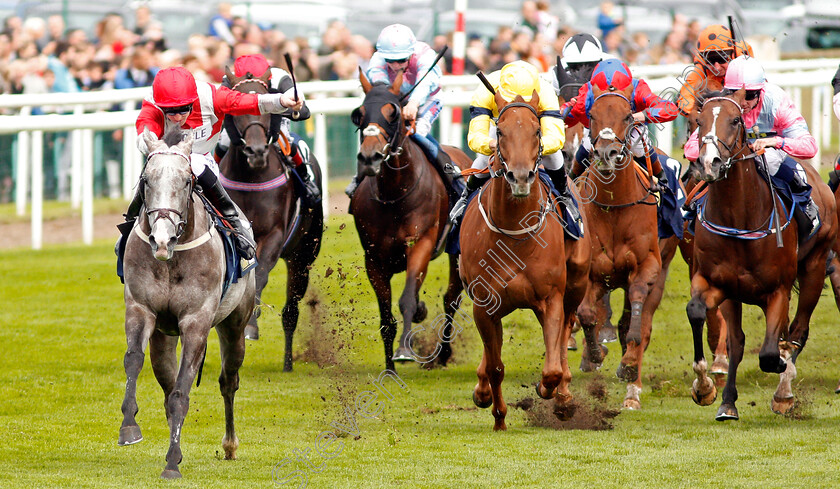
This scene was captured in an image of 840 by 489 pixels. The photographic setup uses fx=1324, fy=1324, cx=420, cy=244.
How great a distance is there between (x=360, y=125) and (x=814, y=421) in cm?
354

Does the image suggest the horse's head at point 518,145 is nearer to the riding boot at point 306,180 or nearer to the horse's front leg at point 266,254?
the horse's front leg at point 266,254

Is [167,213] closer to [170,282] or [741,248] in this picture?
[170,282]

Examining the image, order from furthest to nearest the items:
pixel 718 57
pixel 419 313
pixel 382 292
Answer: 1. pixel 382 292
2. pixel 419 313
3. pixel 718 57

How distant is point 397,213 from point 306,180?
2.92 ft

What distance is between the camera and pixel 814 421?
25.8 feet

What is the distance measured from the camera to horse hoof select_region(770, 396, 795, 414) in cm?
807

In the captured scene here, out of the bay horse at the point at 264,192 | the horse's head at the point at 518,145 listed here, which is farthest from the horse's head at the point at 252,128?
the horse's head at the point at 518,145

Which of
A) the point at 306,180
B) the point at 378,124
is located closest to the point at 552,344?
the point at 378,124

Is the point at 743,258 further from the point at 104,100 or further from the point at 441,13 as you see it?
the point at 441,13

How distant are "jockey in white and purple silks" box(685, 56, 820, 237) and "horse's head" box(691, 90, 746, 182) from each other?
0.13 meters

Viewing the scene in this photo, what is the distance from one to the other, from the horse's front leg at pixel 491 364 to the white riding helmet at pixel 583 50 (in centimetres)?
270

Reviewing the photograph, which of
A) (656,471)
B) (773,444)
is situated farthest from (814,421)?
(656,471)

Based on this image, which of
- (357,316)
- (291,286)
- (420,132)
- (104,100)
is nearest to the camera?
(420,132)

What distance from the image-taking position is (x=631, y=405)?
→ 845cm
